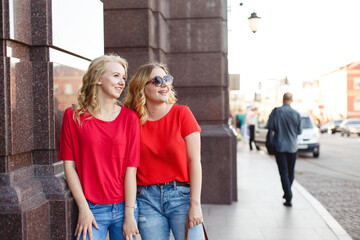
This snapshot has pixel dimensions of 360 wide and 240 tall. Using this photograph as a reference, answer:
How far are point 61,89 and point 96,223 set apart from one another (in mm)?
882

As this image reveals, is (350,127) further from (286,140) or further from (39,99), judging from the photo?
A: (39,99)

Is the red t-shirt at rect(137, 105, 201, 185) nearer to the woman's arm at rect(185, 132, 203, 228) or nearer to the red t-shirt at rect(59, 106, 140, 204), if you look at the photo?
the woman's arm at rect(185, 132, 203, 228)

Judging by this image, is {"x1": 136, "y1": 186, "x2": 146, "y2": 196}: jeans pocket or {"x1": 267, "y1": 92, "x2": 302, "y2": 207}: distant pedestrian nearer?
{"x1": 136, "y1": 186, "x2": 146, "y2": 196}: jeans pocket

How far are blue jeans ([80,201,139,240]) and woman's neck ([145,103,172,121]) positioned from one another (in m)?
0.59

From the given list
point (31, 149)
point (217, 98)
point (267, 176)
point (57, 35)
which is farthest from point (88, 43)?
point (267, 176)

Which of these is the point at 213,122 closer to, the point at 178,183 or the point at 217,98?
the point at 217,98

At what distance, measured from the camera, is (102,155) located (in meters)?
2.35

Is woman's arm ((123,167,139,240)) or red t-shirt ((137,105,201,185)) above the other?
red t-shirt ((137,105,201,185))

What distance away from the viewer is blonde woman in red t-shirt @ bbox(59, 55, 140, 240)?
7.70 feet

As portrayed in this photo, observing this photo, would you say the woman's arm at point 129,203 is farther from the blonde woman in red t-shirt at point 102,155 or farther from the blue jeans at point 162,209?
the blue jeans at point 162,209

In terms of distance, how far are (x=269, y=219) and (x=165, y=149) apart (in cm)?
393

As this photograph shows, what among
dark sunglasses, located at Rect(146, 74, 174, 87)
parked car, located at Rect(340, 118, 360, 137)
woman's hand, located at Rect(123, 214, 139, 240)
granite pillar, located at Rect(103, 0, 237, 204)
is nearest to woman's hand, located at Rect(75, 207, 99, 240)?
woman's hand, located at Rect(123, 214, 139, 240)

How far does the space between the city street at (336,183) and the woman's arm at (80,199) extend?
165 inches

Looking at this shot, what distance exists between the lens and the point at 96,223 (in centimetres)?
240
